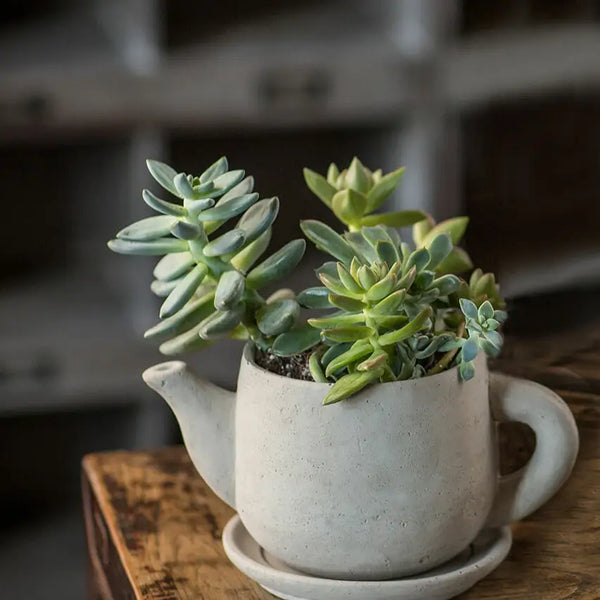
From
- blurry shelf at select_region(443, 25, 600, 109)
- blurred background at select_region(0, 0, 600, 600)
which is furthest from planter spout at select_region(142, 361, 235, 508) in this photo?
blurry shelf at select_region(443, 25, 600, 109)

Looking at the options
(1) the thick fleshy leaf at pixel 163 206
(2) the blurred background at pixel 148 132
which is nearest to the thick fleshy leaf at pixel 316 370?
(1) the thick fleshy leaf at pixel 163 206

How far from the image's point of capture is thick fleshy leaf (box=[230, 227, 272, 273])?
61cm

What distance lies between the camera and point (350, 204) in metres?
0.64

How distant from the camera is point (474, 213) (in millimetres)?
994

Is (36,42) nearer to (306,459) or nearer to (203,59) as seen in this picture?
(203,59)

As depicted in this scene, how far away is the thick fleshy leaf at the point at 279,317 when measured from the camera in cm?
59

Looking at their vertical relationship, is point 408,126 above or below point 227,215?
below

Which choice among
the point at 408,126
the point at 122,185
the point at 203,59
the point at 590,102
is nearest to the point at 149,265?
the point at 122,185

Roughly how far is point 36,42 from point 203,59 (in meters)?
0.26

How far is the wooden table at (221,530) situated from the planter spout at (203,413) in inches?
2.7

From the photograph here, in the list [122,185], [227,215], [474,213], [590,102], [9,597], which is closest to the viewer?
[227,215]

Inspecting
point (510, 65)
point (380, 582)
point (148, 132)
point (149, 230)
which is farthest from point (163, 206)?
point (510, 65)

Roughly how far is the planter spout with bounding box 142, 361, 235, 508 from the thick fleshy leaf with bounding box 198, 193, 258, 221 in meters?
0.10

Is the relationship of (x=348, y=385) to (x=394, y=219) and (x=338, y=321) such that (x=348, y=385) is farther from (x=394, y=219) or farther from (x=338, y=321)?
(x=394, y=219)
